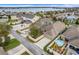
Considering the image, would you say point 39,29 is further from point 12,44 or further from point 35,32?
point 12,44

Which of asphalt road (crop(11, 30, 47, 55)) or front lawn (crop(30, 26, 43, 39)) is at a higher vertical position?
front lawn (crop(30, 26, 43, 39))

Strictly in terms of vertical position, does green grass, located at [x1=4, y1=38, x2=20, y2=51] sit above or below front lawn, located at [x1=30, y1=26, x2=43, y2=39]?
below

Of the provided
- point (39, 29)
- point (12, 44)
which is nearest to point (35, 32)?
point (39, 29)

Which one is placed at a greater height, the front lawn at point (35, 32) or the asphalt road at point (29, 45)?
the front lawn at point (35, 32)

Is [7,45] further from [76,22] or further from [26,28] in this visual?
[76,22]
